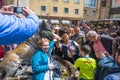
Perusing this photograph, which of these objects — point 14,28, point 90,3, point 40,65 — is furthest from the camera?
point 90,3

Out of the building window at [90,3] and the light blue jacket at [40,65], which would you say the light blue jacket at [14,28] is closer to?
the light blue jacket at [40,65]

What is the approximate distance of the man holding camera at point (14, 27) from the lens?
2.41 m

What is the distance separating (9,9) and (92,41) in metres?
4.17

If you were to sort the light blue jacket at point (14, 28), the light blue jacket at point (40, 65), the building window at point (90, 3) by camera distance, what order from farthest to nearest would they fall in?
the building window at point (90, 3), the light blue jacket at point (40, 65), the light blue jacket at point (14, 28)

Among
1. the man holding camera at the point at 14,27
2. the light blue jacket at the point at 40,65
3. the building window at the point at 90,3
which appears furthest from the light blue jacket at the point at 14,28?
the building window at the point at 90,3

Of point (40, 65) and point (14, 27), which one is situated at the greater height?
point (14, 27)

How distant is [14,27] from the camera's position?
2.43 m

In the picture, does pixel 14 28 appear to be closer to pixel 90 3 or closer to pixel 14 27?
pixel 14 27

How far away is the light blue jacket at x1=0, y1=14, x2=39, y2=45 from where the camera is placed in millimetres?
2404

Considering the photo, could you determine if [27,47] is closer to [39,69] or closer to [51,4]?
[39,69]

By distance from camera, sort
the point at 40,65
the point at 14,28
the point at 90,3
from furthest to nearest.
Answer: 1. the point at 90,3
2. the point at 40,65
3. the point at 14,28

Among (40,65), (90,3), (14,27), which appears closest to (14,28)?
(14,27)

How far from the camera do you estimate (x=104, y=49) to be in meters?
6.43

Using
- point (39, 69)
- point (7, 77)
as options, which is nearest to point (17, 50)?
point (7, 77)
